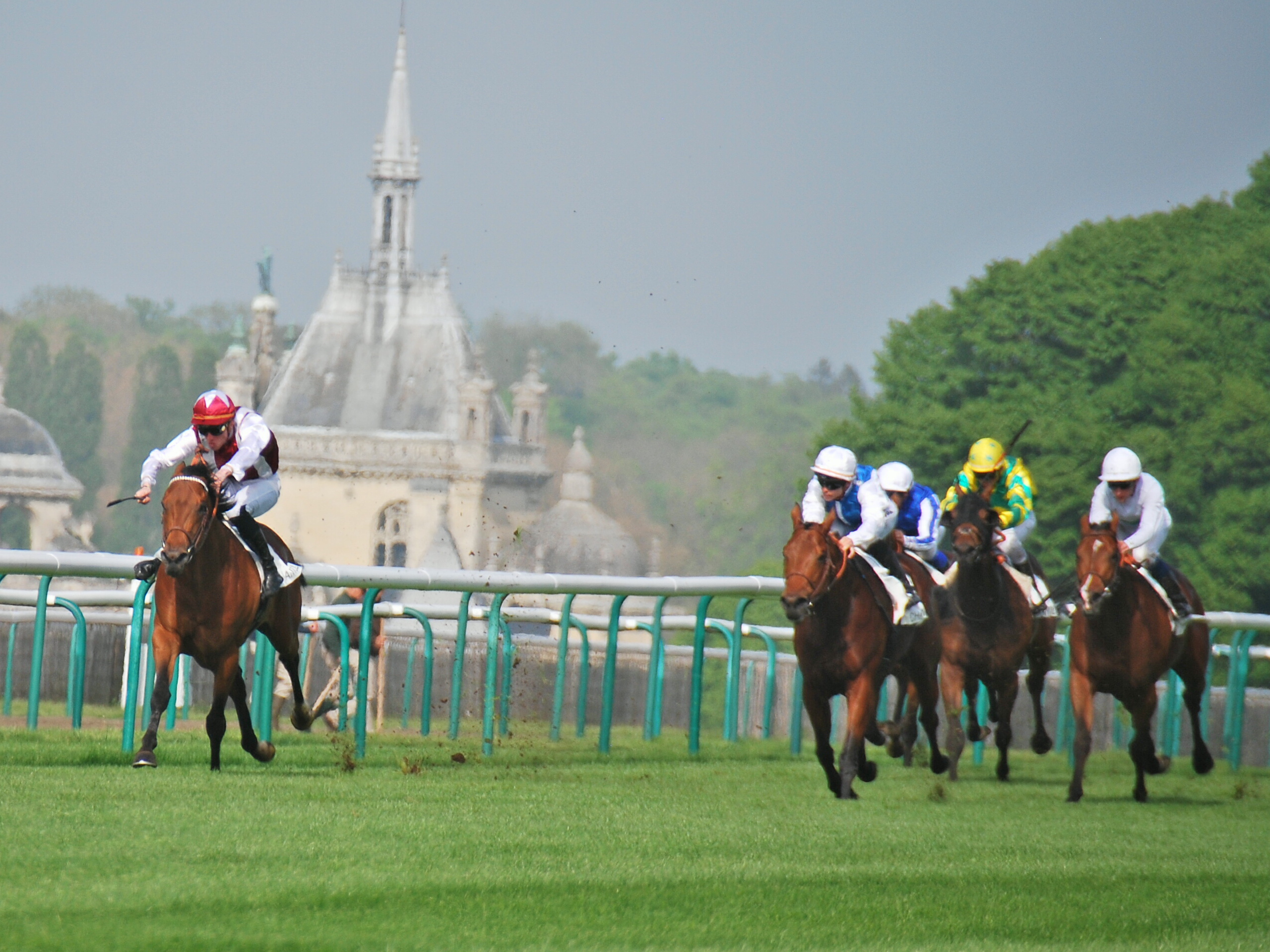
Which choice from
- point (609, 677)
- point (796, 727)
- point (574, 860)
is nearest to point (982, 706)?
point (796, 727)

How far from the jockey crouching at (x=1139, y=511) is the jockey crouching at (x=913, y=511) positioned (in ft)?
3.02

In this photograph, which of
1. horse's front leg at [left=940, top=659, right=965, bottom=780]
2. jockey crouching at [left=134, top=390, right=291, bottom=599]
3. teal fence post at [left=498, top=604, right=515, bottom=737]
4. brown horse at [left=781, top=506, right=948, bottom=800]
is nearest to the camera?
brown horse at [left=781, top=506, right=948, bottom=800]

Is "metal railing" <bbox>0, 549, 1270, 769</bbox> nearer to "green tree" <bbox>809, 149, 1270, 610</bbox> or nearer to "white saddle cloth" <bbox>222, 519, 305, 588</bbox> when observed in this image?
"white saddle cloth" <bbox>222, 519, 305, 588</bbox>

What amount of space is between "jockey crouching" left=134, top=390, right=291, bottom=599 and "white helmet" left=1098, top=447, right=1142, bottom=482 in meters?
4.32

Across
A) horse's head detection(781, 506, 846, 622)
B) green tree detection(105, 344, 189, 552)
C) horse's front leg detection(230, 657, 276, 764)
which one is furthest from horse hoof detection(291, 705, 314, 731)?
green tree detection(105, 344, 189, 552)

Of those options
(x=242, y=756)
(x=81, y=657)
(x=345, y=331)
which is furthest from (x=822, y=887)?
(x=345, y=331)

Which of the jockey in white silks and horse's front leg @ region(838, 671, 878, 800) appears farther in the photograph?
the jockey in white silks

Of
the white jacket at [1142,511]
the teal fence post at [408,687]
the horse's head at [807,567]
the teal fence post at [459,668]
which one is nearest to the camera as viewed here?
Answer: the horse's head at [807,567]

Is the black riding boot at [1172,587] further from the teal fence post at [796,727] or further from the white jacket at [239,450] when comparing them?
the white jacket at [239,450]

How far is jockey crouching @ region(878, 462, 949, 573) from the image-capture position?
11.9 m

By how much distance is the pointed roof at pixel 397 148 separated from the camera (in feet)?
368

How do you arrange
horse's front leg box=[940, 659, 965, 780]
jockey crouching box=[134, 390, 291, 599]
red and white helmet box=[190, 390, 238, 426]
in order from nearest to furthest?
jockey crouching box=[134, 390, 291, 599] < red and white helmet box=[190, 390, 238, 426] < horse's front leg box=[940, 659, 965, 780]

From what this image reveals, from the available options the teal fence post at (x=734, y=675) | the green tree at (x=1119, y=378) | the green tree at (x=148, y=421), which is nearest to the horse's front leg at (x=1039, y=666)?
the teal fence post at (x=734, y=675)

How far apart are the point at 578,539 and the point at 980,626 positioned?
81665 mm
